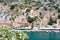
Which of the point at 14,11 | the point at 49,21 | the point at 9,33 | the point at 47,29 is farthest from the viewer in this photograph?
the point at 14,11

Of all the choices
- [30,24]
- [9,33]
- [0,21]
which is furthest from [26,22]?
[9,33]

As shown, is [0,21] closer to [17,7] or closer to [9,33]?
[17,7]

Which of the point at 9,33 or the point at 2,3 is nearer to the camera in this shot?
the point at 9,33

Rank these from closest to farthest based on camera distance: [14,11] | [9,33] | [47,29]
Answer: [9,33]
[47,29]
[14,11]

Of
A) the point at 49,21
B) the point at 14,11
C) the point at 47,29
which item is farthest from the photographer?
the point at 14,11

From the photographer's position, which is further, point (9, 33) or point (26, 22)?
point (26, 22)

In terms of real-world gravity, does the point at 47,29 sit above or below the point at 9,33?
below

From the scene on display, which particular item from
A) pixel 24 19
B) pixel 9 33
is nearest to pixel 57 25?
pixel 24 19

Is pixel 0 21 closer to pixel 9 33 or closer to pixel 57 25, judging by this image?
pixel 57 25

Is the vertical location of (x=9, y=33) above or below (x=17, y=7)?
above
